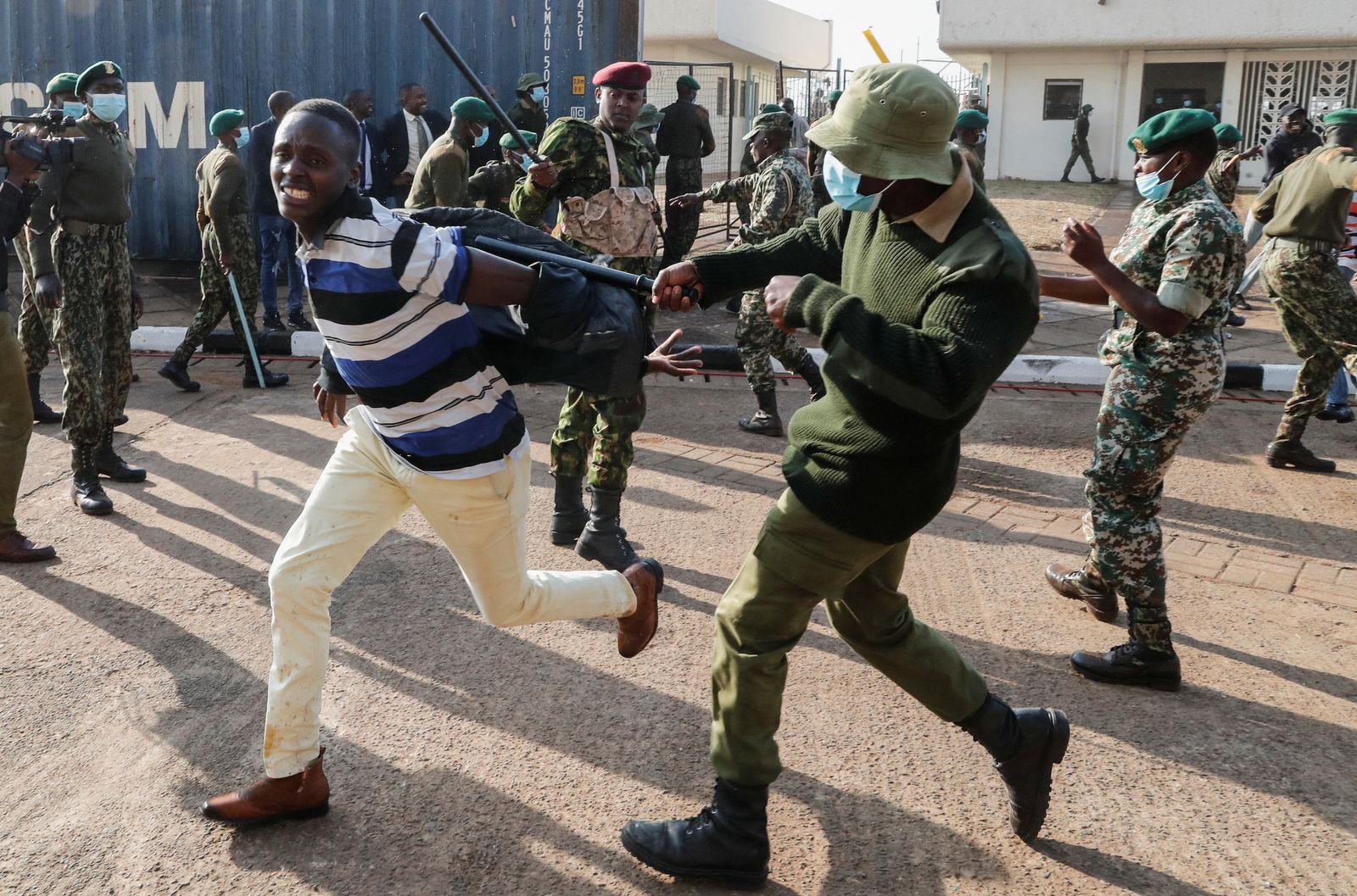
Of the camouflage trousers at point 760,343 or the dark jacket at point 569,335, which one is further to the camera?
the camouflage trousers at point 760,343

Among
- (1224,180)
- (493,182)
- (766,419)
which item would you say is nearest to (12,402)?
(766,419)

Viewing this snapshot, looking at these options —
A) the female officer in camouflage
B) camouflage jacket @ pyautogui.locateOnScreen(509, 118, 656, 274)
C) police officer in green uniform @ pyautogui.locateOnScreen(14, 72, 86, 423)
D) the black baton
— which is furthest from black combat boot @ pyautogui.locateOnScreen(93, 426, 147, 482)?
the female officer in camouflage

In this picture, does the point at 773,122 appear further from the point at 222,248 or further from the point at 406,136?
the point at 406,136

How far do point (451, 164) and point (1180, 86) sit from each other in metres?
21.7

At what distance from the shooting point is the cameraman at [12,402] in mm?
5148

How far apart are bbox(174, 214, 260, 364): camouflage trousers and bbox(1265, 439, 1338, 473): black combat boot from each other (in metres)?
6.54

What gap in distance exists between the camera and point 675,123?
13.2 meters

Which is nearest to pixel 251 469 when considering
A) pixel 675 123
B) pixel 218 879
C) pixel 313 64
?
pixel 218 879

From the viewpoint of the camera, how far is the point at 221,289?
862cm

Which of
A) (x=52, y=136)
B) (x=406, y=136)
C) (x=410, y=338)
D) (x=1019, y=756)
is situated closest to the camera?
(x=410, y=338)

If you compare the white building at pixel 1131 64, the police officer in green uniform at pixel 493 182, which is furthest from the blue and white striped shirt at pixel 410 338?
the white building at pixel 1131 64

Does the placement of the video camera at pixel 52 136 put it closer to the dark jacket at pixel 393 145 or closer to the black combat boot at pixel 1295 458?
the dark jacket at pixel 393 145

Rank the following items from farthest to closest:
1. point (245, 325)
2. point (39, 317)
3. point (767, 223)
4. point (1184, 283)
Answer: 1. point (245, 325)
2. point (767, 223)
3. point (39, 317)
4. point (1184, 283)

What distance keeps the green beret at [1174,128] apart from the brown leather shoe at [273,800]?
3256mm
